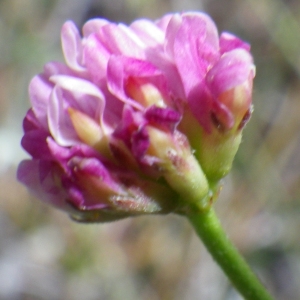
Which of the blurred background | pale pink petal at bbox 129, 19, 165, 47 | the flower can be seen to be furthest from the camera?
the blurred background

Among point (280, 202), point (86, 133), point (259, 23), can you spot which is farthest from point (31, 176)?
point (259, 23)

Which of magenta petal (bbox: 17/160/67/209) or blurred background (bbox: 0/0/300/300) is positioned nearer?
magenta petal (bbox: 17/160/67/209)

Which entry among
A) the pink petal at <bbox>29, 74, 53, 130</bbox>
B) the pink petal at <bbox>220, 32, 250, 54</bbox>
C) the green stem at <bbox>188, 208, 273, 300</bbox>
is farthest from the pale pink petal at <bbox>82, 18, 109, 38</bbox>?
the green stem at <bbox>188, 208, 273, 300</bbox>

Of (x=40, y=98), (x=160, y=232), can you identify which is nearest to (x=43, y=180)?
(x=40, y=98)

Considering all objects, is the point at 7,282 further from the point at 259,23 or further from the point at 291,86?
the point at 259,23

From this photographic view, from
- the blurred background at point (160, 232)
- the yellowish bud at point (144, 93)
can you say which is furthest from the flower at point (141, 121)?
the blurred background at point (160, 232)

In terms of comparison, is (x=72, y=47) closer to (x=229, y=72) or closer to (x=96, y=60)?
(x=96, y=60)

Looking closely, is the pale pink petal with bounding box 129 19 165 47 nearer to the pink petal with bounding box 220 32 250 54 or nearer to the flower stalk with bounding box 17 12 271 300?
the flower stalk with bounding box 17 12 271 300
